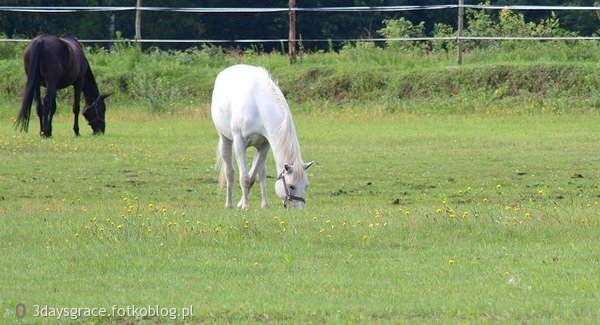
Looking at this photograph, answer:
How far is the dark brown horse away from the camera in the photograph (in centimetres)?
2303

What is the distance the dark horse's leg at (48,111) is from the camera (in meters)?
23.2

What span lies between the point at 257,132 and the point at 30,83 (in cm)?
899

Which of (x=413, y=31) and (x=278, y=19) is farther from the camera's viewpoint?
(x=278, y=19)

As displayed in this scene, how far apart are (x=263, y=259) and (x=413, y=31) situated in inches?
1095

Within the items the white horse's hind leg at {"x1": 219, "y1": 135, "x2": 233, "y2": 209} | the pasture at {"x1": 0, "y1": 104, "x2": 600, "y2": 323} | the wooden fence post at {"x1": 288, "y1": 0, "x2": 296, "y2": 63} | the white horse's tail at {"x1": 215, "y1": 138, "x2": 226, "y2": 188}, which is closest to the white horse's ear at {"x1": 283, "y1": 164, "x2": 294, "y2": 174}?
the pasture at {"x1": 0, "y1": 104, "x2": 600, "y2": 323}

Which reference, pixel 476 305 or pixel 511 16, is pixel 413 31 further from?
pixel 476 305

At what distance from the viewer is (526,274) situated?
940 cm

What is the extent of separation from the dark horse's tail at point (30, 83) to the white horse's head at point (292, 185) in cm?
942

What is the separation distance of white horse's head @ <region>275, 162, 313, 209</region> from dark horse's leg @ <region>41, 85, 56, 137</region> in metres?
10.3

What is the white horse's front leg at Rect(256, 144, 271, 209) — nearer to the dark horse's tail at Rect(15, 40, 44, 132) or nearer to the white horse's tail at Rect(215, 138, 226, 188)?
the white horse's tail at Rect(215, 138, 226, 188)

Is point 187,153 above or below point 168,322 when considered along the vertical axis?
below

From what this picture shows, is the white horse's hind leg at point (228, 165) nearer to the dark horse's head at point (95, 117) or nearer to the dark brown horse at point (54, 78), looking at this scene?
the dark brown horse at point (54, 78)

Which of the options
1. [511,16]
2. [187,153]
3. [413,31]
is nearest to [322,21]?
[413,31]

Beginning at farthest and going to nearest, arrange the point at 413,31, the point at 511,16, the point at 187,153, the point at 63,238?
the point at 413,31 → the point at 511,16 → the point at 187,153 → the point at 63,238
